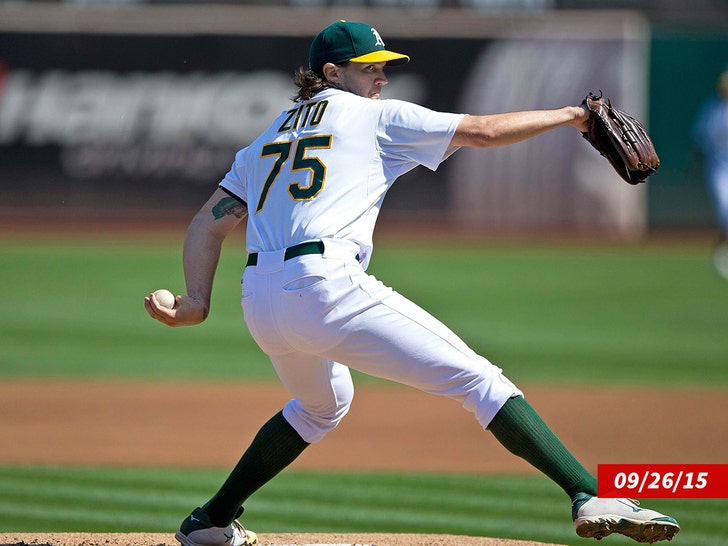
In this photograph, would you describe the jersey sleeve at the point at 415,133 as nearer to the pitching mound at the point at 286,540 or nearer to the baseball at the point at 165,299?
the baseball at the point at 165,299

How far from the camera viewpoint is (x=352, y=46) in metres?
3.73

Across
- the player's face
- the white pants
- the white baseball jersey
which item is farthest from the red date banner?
the player's face

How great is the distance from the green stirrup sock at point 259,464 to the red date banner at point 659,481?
1.15 meters

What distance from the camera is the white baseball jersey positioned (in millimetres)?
3539

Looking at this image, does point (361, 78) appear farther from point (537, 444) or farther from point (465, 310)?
point (465, 310)

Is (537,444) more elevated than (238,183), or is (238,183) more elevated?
(238,183)

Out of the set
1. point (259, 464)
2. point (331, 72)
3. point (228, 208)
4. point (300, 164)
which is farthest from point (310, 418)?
point (331, 72)

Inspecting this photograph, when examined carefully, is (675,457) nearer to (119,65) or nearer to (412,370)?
(412,370)

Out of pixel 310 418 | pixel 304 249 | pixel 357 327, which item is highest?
pixel 304 249

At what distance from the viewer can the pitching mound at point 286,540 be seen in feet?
13.7

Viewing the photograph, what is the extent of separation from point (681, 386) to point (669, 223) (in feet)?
35.2

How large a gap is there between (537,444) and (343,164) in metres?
1.14

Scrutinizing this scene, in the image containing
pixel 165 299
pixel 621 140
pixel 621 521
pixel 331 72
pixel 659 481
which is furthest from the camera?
pixel 659 481

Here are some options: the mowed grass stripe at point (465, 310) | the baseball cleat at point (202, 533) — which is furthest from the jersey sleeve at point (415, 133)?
the mowed grass stripe at point (465, 310)
